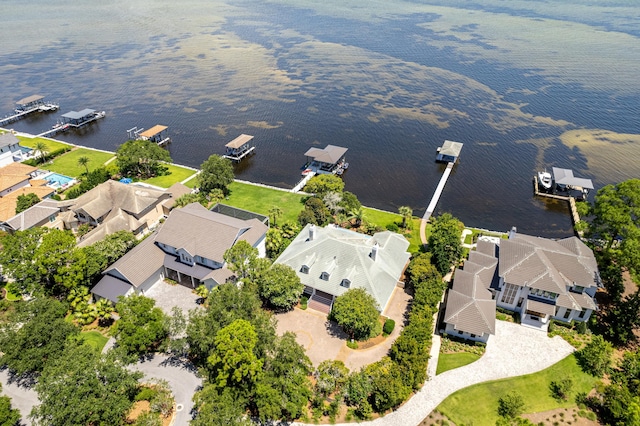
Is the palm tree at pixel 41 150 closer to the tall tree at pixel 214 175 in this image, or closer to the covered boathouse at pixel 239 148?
the covered boathouse at pixel 239 148

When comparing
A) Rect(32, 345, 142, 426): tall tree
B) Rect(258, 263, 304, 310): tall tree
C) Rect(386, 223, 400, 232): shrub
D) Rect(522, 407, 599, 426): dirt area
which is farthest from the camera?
Rect(386, 223, 400, 232): shrub

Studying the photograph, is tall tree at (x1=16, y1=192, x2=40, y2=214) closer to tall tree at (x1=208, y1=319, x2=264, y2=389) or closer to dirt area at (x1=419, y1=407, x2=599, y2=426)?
tall tree at (x1=208, y1=319, x2=264, y2=389)

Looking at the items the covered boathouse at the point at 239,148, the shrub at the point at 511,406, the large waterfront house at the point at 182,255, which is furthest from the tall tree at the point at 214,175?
the shrub at the point at 511,406

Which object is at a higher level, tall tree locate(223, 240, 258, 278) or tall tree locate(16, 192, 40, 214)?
tall tree locate(223, 240, 258, 278)

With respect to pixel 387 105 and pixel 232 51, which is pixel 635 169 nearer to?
pixel 387 105

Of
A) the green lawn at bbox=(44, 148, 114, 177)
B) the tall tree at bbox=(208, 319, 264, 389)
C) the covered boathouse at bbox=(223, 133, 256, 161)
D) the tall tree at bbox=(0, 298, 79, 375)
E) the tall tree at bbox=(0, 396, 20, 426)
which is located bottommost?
the green lawn at bbox=(44, 148, 114, 177)

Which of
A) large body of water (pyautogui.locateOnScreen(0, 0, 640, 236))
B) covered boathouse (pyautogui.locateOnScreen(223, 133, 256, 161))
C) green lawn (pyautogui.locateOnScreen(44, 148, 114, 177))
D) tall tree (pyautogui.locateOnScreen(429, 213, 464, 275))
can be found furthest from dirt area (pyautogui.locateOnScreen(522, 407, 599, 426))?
green lawn (pyautogui.locateOnScreen(44, 148, 114, 177))
